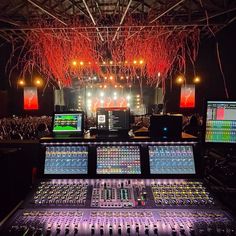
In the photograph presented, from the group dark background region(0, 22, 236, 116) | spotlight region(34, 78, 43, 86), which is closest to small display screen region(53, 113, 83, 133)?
dark background region(0, 22, 236, 116)

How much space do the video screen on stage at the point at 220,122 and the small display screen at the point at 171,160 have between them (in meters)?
0.45

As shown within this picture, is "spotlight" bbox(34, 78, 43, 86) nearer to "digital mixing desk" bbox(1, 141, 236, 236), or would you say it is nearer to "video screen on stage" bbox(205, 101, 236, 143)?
"digital mixing desk" bbox(1, 141, 236, 236)

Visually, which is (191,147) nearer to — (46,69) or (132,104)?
(46,69)

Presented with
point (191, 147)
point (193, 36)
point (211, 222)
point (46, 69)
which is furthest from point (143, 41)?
point (211, 222)

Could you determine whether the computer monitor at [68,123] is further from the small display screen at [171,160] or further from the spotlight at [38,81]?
the spotlight at [38,81]

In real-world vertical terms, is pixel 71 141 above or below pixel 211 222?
above

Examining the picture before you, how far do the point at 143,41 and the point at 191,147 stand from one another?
6.51 meters

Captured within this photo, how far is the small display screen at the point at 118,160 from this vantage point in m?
1.99

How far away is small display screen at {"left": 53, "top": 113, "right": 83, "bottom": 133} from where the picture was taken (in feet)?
7.45

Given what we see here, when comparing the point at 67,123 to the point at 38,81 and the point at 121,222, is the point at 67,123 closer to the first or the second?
the point at 121,222

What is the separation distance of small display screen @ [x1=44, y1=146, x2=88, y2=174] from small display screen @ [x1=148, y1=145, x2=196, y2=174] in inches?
21.6

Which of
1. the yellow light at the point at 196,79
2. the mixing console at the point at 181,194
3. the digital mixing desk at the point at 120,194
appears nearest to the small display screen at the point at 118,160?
the digital mixing desk at the point at 120,194

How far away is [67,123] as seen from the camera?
2291mm

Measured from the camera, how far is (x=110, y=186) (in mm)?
1896
